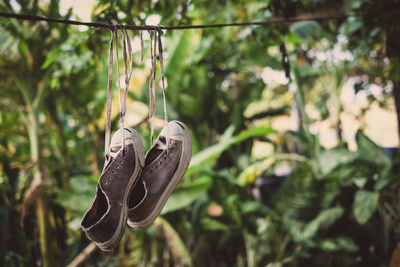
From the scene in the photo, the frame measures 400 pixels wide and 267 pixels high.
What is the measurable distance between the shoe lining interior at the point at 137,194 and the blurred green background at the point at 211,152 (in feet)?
2.80

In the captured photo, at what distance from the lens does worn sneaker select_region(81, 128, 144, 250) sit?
0.88 meters

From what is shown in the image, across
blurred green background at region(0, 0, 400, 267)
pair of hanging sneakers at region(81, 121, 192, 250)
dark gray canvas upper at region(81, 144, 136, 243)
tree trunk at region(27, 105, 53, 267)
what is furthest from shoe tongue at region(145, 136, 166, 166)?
tree trunk at region(27, 105, 53, 267)

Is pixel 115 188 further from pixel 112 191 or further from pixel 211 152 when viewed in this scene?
pixel 211 152

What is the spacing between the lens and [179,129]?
1.02 metres

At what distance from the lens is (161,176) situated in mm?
985

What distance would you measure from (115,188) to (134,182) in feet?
0.23

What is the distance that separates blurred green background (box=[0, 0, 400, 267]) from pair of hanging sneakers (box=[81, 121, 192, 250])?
820 mm

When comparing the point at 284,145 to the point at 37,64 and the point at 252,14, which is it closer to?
the point at 252,14

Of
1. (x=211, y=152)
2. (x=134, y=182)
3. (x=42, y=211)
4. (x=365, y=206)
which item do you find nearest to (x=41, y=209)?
(x=42, y=211)

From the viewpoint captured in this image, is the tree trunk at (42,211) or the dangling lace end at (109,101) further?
the tree trunk at (42,211)

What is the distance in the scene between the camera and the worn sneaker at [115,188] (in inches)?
34.7

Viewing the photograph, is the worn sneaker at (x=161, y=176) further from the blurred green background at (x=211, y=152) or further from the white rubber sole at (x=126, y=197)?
the blurred green background at (x=211, y=152)

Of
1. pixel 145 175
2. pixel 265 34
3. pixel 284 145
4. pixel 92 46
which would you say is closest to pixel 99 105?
pixel 92 46

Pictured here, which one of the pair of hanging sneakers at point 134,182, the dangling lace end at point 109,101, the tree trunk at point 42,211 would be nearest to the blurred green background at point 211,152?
the tree trunk at point 42,211
